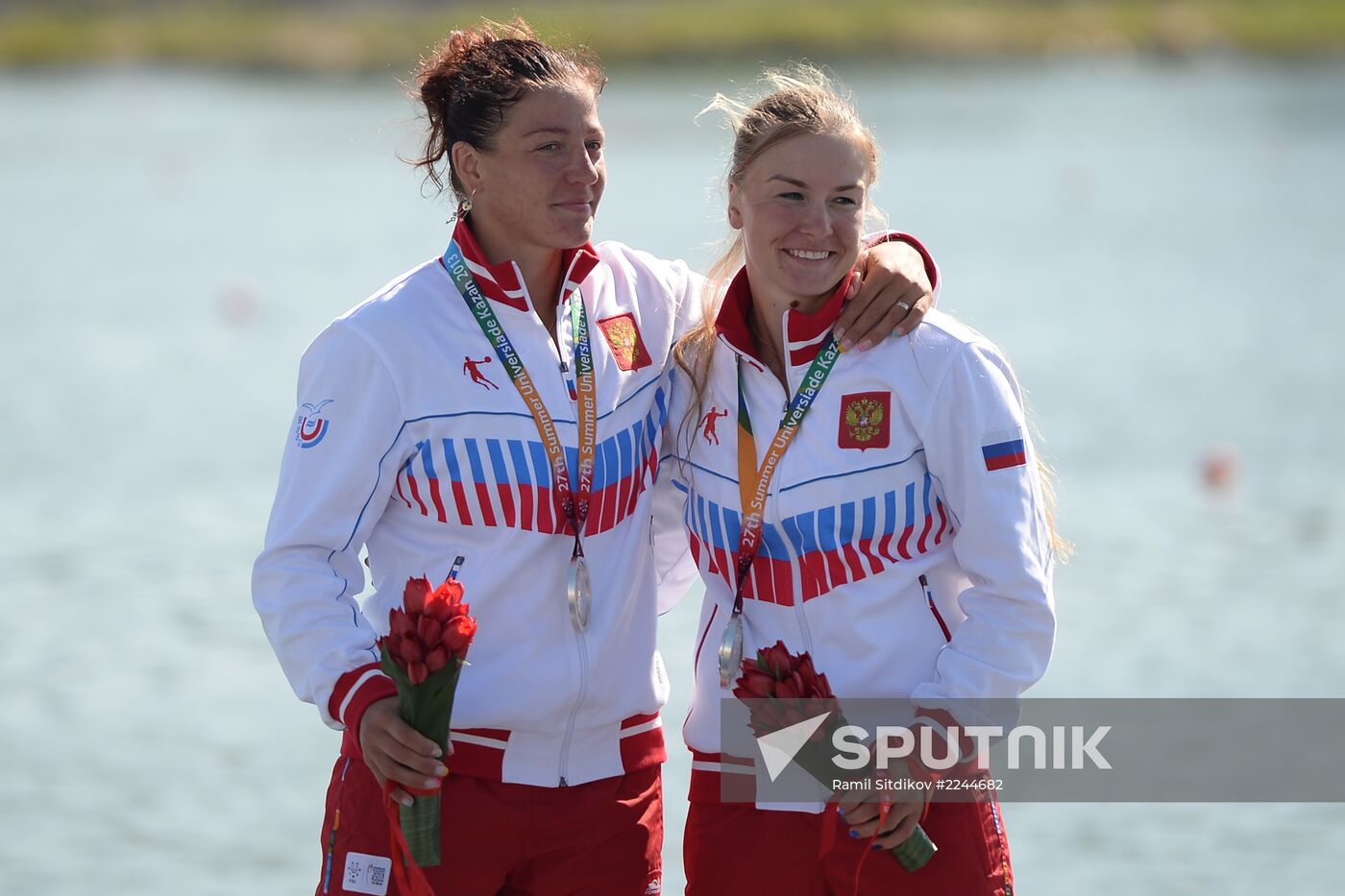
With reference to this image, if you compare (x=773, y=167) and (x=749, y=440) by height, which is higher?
(x=773, y=167)

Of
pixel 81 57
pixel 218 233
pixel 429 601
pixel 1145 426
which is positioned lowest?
pixel 429 601

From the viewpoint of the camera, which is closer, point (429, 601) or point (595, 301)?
point (429, 601)

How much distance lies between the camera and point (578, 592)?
9.61 ft

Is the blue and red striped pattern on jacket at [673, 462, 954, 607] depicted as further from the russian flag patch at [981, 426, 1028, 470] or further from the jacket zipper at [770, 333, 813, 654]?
the russian flag patch at [981, 426, 1028, 470]

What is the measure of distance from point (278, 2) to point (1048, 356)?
134ft

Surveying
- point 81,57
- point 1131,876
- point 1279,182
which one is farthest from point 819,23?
point 1131,876

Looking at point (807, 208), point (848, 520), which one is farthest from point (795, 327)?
point (848, 520)

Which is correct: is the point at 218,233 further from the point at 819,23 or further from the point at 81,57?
the point at 819,23

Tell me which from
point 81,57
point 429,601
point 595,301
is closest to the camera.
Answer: point 429,601

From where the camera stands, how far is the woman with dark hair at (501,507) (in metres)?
2.83

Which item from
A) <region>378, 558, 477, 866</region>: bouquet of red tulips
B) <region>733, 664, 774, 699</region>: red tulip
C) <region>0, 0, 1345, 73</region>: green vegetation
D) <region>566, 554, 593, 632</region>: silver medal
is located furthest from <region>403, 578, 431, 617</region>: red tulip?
<region>0, 0, 1345, 73</region>: green vegetation

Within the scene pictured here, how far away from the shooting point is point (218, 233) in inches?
798

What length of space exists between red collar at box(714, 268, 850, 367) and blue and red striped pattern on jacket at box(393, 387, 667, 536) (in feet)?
1.01

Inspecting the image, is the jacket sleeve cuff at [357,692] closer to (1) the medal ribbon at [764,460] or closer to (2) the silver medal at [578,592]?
(2) the silver medal at [578,592]
